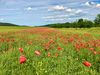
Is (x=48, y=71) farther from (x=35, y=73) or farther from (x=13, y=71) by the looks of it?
(x=13, y=71)

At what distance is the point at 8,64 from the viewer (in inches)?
232

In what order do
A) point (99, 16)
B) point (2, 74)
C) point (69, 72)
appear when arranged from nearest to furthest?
point (2, 74) < point (69, 72) < point (99, 16)

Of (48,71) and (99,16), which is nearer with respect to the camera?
(48,71)

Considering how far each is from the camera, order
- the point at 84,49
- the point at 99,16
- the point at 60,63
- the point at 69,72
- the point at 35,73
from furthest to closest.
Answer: the point at 99,16 → the point at 84,49 → the point at 60,63 → the point at 69,72 → the point at 35,73

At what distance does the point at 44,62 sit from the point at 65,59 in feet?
2.61

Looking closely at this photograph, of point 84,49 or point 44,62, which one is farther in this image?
point 84,49

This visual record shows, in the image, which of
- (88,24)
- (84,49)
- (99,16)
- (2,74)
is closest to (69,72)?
(2,74)

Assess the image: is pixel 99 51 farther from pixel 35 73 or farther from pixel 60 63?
pixel 35 73

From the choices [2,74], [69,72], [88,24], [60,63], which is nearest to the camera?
[2,74]

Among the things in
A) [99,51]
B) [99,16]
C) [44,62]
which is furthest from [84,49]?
[99,16]

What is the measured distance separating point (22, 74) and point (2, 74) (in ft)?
1.39

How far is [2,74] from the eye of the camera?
16.7 ft

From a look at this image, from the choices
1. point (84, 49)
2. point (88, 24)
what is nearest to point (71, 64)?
point (84, 49)

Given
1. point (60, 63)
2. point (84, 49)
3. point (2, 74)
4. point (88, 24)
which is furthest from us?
point (88, 24)
